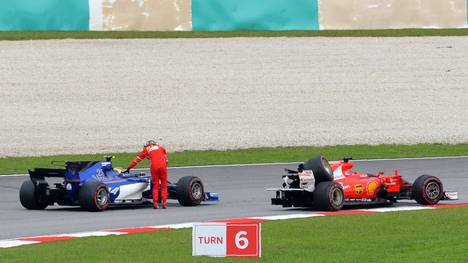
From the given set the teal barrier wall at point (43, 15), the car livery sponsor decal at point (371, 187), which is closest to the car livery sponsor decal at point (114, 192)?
the car livery sponsor decal at point (371, 187)

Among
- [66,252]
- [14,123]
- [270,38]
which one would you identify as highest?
[270,38]

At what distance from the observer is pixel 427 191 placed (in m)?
20.9

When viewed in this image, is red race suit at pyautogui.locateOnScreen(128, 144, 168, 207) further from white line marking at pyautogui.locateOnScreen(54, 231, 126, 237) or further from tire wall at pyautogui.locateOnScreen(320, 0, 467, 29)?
tire wall at pyautogui.locateOnScreen(320, 0, 467, 29)

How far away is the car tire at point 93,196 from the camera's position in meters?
20.9

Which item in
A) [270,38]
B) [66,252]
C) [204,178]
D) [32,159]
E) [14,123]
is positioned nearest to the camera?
[66,252]

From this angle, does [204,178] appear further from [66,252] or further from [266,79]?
[266,79]

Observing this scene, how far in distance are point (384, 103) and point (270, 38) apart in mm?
6886

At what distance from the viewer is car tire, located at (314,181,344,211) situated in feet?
65.7

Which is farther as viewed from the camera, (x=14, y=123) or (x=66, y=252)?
(x=14, y=123)

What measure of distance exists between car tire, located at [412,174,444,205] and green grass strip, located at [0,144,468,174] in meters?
10.7

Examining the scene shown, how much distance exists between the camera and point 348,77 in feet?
139

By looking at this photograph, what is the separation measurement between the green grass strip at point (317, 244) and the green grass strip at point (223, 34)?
1050 inches

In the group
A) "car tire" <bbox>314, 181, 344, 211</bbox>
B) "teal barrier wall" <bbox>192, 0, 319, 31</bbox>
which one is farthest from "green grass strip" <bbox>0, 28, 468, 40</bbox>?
"car tire" <bbox>314, 181, 344, 211</bbox>

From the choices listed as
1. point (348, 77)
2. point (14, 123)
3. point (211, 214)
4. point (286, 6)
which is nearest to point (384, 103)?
point (348, 77)
